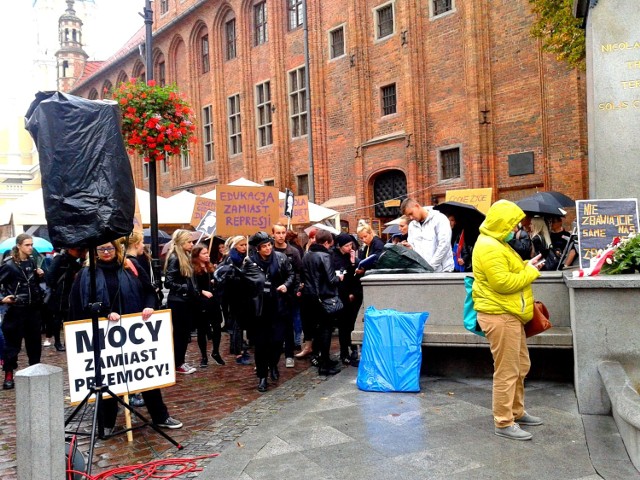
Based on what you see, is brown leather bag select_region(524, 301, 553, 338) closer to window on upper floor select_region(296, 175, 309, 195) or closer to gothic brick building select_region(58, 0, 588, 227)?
gothic brick building select_region(58, 0, 588, 227)

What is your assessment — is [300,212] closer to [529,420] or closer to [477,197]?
[477,197]

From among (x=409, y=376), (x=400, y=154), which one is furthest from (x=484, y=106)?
(x=409, y=376)

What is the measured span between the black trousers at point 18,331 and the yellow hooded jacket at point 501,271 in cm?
595

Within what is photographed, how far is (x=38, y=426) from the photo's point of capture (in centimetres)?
374

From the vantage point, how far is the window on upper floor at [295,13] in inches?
1067

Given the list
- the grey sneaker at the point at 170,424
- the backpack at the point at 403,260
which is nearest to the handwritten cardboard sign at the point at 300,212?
the backpack at the point at 403,260

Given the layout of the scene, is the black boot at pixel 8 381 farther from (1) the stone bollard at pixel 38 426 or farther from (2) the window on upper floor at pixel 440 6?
(2) the window on upper floor at pixel 440 6

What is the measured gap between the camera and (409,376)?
6.74m

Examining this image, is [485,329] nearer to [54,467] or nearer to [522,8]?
[54,467]

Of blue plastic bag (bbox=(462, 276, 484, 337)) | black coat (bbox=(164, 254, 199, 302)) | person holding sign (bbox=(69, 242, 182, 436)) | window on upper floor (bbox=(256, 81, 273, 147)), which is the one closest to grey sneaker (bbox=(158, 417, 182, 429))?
person holding sign (bbox=(69, 242, 182, 436))

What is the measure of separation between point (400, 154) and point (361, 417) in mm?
17095

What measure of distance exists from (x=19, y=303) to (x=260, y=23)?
80.7ft

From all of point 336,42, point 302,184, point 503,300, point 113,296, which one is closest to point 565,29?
point 503,300

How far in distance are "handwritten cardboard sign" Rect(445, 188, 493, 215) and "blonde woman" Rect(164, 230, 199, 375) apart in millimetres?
7153
